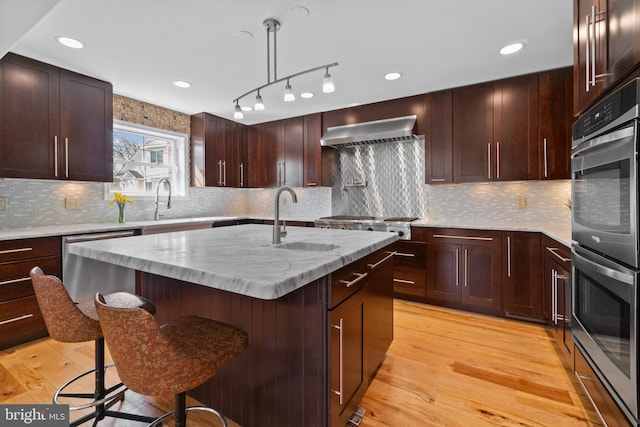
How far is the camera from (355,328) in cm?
156

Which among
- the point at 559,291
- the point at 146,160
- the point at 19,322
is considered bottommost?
the point at 19,322

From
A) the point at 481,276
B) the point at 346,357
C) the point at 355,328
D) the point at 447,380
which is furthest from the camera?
the point at 481,276

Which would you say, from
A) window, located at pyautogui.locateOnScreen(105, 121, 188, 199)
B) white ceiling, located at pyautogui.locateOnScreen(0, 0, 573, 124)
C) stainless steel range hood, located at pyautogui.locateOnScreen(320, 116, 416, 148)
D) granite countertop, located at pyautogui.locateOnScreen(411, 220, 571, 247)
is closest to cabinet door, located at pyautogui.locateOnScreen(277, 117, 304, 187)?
stainless steel range hood, located at pyautogui.locateOnScreen(320, 116, 416, 148)

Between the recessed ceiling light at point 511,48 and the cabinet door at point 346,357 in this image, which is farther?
the recessed ceiling light at point 511,48

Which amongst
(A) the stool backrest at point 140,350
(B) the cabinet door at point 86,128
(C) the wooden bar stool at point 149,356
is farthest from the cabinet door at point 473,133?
(B) the cabinet door at point 86,128

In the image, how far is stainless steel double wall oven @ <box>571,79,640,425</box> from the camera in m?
1.11

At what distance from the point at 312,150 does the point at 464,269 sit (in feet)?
8.31

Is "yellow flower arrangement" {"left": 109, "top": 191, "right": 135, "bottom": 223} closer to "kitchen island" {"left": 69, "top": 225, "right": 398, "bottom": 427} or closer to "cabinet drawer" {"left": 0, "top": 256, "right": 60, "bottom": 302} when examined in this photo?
"cabinet drawer" {"left": 0, "top": 256, "right": 60, "bottom": 302}

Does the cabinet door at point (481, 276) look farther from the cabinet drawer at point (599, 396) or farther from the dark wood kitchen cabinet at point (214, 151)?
the dark wood kitchen cabinet at point (214, 151)

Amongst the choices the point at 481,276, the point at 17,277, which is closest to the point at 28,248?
the point at 17,277

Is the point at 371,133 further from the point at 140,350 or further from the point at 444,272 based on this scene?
the point at 140,350

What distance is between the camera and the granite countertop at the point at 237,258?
1000 mm

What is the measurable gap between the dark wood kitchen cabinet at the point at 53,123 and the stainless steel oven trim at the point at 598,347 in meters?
4.05

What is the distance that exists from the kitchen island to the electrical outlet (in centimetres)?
209
